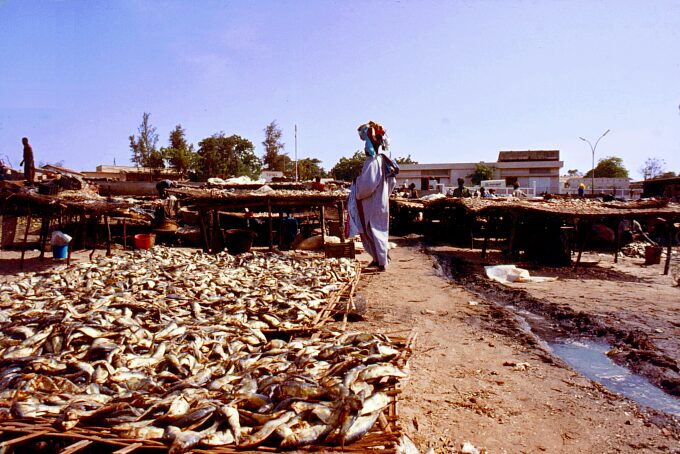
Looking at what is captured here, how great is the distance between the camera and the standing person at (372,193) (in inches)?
352

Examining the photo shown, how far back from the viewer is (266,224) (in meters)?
15.9

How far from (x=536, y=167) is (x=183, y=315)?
52483mm

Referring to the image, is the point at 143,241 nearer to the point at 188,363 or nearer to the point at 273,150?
the point at 188,363

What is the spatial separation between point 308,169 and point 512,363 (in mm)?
42515

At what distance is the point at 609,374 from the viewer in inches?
194

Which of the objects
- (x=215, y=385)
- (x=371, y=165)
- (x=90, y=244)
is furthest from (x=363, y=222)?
(x=90, y=244)

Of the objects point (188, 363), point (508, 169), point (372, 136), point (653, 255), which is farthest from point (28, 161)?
point (508, 169)

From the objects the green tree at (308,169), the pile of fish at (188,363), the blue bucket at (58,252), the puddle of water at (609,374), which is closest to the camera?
the pile of fish at (188,363)

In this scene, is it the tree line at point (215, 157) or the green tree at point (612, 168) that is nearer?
the tree line at point (215, 157)

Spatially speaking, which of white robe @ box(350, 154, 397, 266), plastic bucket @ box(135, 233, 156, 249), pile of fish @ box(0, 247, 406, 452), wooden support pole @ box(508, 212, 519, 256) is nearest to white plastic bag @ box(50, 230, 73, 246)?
plastic bucket @ box(135, 233, 156, 249)

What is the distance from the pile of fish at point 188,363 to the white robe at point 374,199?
2.61 meters

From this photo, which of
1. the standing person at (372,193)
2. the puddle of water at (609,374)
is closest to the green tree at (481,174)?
the standing person at (372,193)

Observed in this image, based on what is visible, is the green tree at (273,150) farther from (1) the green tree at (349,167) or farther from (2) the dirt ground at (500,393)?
(2) the dirt ground at (500,393)

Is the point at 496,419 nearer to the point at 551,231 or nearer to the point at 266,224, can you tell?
the point at 551,231
